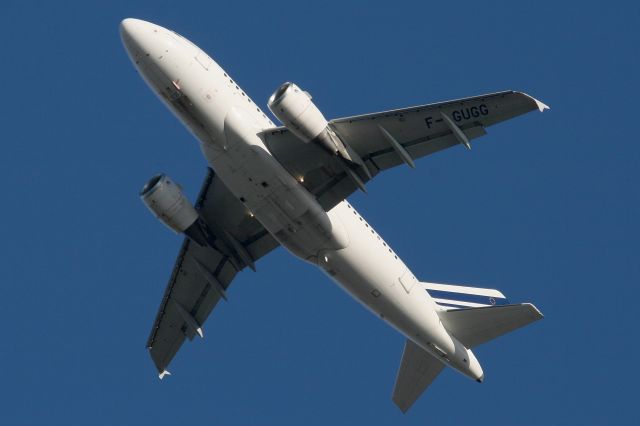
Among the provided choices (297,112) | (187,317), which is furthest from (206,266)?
(297,112)

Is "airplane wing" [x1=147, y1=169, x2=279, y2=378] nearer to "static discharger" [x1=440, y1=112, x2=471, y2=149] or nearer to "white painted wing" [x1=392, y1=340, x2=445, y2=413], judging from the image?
"white painted wing" [x1=392, y1=340, x2=445, y2=413]

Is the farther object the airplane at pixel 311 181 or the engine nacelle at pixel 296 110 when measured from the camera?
the airplane at pixel 311 181

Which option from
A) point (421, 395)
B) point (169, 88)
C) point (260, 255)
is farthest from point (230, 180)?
point (421, 395)

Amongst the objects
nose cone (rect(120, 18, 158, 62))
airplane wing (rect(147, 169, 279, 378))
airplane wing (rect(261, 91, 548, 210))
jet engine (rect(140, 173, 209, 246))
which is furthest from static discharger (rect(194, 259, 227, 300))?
nose cone (rect(120, 18, 158, 62))

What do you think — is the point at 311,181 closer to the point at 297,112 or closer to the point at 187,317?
the point at 297,112

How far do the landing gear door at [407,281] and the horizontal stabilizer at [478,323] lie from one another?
2.05 meters

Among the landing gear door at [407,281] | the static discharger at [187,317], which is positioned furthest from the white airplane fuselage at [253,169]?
the static discharger at [187,317]

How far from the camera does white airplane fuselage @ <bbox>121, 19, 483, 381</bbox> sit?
41.3 m

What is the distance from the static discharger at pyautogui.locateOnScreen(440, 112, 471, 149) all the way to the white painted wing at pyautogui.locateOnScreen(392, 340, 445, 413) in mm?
12479

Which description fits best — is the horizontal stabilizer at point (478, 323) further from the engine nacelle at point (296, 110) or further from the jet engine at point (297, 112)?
the engine nacelle at point (296, 110)

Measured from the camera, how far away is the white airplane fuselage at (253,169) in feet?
135

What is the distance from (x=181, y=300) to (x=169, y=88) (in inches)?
488

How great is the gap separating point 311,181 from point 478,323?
10265 millimetres

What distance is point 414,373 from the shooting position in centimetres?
4994
